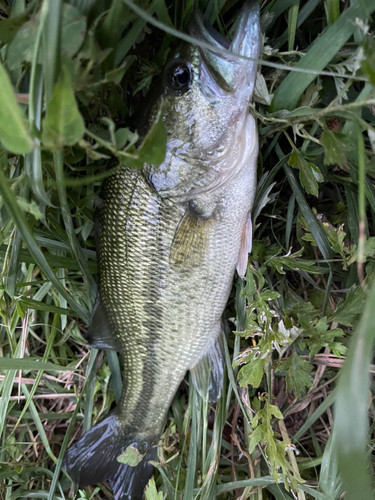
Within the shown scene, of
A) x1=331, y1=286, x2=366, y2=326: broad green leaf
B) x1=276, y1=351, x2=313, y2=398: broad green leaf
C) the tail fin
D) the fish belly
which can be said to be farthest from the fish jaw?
the tail fin

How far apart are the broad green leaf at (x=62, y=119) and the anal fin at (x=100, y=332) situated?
784mm

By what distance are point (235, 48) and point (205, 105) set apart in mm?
169

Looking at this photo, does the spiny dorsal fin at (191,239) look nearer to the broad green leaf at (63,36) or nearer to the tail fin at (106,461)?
the broad green leaf at (63,36)

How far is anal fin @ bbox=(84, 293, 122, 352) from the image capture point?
131 centimetres

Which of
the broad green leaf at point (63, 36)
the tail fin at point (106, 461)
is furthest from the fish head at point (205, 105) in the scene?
the tail fin at point (106, 461)

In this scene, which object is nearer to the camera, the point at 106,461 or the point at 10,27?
the point at 10,27

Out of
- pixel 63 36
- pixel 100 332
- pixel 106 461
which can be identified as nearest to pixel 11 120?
pixel 63 36

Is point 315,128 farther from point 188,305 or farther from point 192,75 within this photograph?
point 188,305

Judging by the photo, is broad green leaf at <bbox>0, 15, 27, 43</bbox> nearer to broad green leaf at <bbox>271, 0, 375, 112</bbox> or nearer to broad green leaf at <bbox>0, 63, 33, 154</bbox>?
broad green leaf at <bbox>0, 63, 33, 154</bbox>

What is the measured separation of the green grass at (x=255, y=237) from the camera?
0.70 m

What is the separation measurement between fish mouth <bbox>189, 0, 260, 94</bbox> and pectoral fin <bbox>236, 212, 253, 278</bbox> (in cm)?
42

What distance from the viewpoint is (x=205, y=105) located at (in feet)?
3.25

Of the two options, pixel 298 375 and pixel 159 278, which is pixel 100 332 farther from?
pixel 298 375

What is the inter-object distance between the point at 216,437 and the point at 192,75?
132 cm
